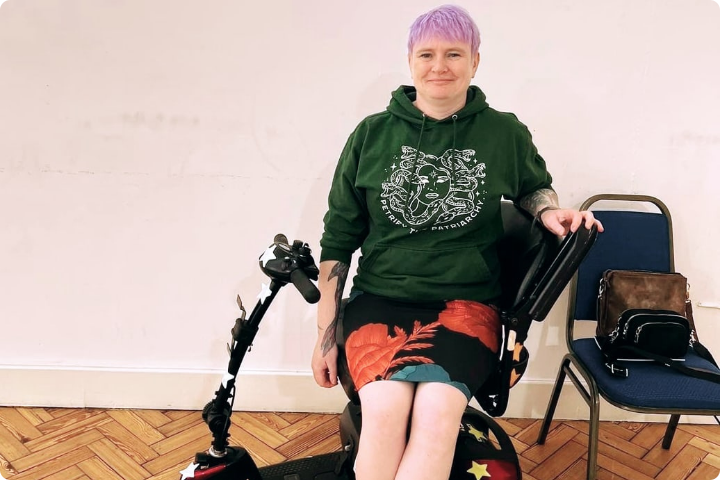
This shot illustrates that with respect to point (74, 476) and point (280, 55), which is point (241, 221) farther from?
point (74, 476)

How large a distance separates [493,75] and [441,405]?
1.07 meters

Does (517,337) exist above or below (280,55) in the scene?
below

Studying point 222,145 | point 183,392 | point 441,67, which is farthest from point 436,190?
point 183,392

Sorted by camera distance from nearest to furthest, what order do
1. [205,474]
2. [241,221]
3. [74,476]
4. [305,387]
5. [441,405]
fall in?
1. [441,405]
2. [205,474]
3. [74,476]
4. [241,221]
5. [305,387]

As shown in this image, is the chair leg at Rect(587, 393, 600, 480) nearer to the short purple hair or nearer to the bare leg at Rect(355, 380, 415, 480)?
the bare leg at Rect(355, 380, 415, 480)

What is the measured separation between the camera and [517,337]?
124cm

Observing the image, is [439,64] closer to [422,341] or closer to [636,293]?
[422,341]

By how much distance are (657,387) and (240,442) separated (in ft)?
4.11

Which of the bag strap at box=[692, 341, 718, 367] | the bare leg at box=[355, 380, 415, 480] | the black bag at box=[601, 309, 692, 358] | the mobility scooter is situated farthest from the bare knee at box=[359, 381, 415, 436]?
the bag strap at box=[692, 341, 718, 367]

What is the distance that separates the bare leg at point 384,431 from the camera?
3.81ft

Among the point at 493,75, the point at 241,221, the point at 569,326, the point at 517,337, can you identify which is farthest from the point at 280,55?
the point at 569,326

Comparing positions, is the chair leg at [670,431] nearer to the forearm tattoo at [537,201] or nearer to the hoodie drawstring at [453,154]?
the forearm tattoo at [537,201]

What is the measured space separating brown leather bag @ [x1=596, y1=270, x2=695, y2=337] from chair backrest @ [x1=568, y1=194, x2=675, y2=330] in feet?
0.18

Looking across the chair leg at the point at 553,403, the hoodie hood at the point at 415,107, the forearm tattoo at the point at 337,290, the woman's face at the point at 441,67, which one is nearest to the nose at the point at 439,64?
Result: the woman's face at the point at 441,67
